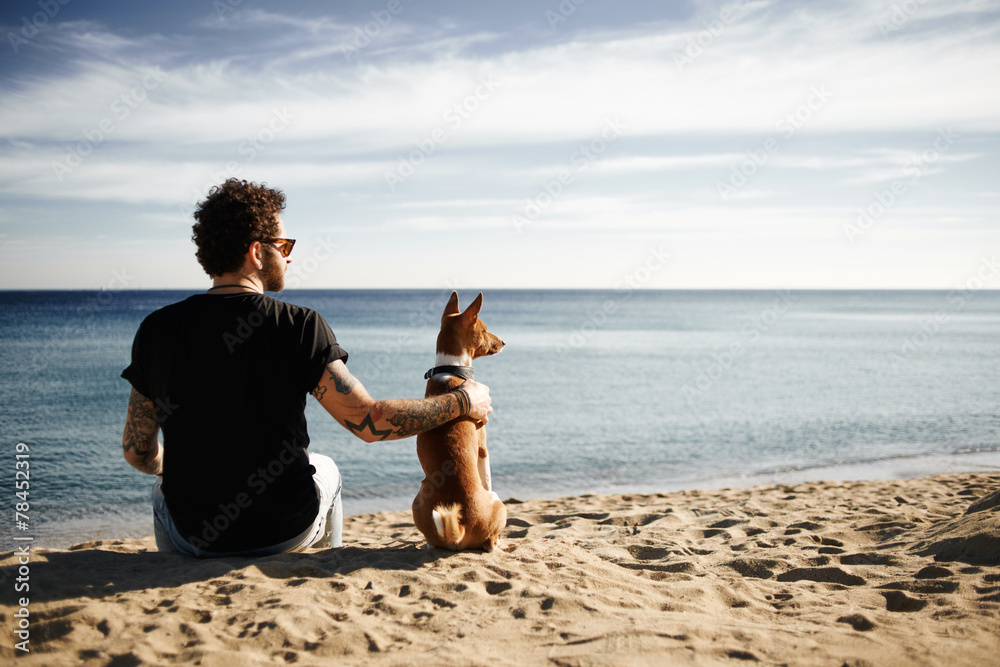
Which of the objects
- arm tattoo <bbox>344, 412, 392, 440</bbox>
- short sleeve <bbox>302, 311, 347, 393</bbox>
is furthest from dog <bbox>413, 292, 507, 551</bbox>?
short sleeve <bbox>302, 311, 347, 393</bbox>

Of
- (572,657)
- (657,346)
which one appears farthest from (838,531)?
(657,346)

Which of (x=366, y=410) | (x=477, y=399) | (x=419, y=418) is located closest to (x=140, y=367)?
(x=366, y=410)

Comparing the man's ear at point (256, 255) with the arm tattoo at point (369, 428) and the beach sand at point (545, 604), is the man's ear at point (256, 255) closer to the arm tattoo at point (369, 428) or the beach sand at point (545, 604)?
the arm tattoo at point (369, 428)

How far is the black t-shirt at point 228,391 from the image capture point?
125 inches

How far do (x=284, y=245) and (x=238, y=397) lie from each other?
969mm

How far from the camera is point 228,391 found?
322 centimetres

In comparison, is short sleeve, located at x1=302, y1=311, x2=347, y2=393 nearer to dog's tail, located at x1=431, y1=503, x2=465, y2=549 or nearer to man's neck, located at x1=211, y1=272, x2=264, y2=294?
man's neck, located at x1=211, y1=272, x2=264, y2=294

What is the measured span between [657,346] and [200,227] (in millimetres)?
35198

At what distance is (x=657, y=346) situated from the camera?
36.6m

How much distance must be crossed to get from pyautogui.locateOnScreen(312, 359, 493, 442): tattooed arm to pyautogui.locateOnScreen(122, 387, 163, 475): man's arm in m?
0.92

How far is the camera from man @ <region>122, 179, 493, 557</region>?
3.19 m

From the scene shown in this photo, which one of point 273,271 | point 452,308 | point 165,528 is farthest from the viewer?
point 452,308

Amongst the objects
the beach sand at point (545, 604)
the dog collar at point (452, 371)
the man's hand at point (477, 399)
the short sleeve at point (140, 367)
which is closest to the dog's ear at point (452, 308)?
the dog collar at point (452, 371)

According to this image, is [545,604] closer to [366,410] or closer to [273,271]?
[366,410]
